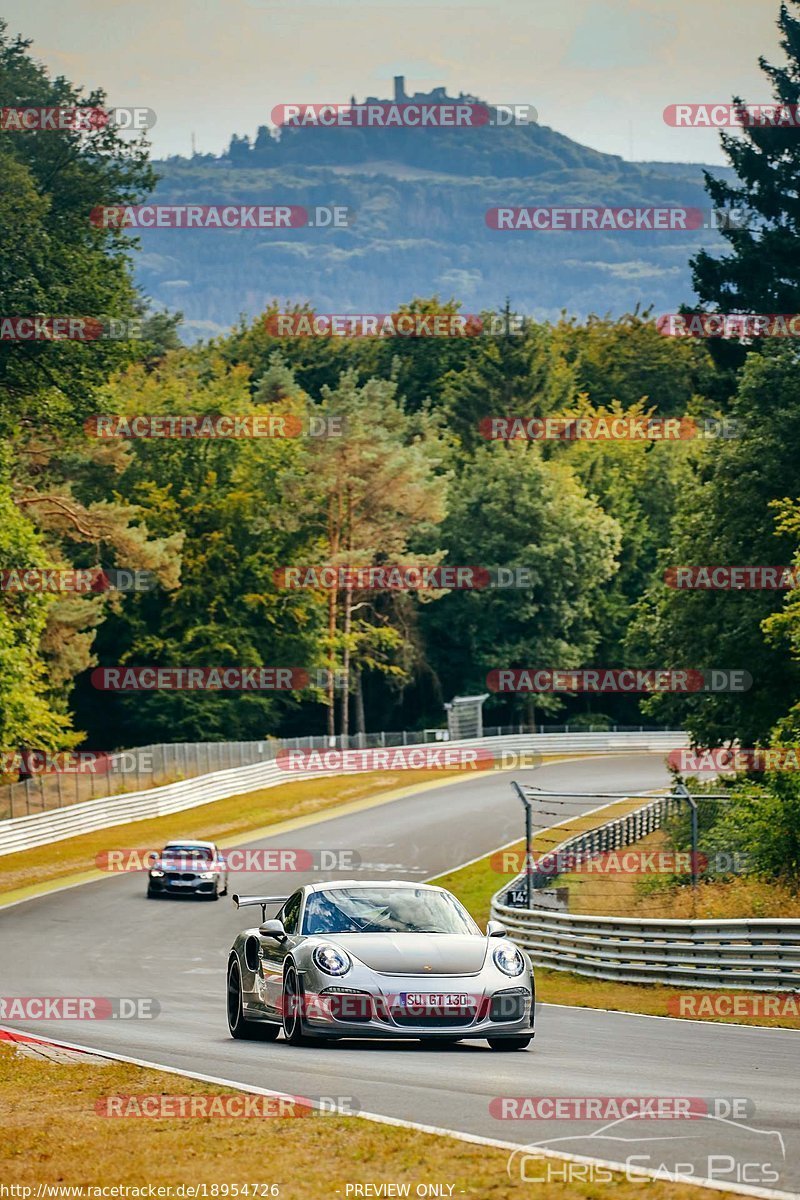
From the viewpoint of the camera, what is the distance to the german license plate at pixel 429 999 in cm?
1345

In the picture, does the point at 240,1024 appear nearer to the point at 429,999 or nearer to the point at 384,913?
the point at 384,913

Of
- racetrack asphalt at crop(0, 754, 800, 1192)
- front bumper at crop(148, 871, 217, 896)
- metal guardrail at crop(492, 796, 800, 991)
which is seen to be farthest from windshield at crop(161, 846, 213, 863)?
metal guardrail at crop(492, 796, 800, 991)

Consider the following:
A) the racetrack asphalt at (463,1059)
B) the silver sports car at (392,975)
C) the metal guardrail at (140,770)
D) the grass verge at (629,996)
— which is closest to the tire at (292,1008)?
the silver sports car at (392,975)

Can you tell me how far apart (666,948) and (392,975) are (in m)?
10.4

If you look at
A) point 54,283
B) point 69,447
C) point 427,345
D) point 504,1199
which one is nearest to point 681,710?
point 54,283

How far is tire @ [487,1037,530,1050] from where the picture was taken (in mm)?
13945

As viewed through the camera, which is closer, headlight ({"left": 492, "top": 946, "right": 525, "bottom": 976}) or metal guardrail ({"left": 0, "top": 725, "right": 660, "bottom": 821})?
headlight ({"left": 492, "top": 946, "right": 525, "bottom": 976})

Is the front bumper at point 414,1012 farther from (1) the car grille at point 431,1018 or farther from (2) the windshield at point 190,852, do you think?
(2) the windshield at point 190,852

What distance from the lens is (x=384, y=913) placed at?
48.0ft

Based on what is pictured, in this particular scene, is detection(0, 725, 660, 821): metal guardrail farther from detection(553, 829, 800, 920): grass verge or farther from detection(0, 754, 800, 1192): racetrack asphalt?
detection(553, 829, 800, 920): grass verge

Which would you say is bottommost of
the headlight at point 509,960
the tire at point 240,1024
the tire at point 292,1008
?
the tire at point 240,1024

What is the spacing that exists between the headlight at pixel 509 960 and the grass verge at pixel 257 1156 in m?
3.33

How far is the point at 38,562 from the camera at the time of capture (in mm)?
54094

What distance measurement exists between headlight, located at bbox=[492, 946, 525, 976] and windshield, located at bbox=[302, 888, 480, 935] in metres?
0.55
